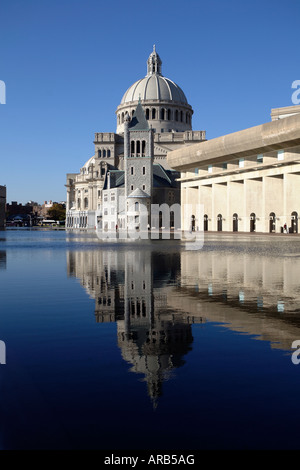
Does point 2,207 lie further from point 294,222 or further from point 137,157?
point 294,222

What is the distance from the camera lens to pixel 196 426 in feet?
13.4

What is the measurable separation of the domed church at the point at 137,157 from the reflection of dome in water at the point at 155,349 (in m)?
88.7

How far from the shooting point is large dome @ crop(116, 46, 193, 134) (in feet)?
403

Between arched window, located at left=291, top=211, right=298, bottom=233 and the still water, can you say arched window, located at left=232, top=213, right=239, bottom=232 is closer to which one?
arched window, located at left=291, top=211, right=298, bottom=233

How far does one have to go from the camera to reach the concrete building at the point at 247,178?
5597cm

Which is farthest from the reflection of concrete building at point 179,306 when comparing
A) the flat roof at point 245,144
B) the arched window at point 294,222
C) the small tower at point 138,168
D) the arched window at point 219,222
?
the small tower at point 138,168

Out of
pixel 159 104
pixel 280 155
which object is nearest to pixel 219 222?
pixel 280 155

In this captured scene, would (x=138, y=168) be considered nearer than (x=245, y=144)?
No

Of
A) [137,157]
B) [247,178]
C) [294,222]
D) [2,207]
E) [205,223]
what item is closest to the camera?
[294,222]

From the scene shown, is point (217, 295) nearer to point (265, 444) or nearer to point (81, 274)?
point (81, 274)

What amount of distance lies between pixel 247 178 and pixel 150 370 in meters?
59.7

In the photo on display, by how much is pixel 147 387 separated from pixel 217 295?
659cm

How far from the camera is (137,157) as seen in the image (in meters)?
98.9

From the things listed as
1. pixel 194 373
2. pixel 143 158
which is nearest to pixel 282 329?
pixel 194 373
